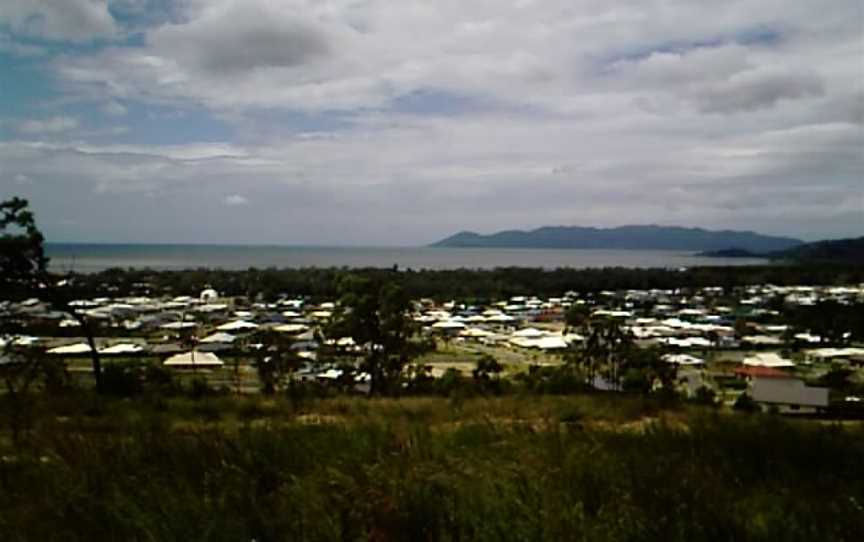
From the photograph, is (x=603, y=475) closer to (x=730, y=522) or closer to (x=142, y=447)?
(x=730, y=522)

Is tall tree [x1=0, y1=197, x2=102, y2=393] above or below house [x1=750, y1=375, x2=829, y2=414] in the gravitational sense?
above

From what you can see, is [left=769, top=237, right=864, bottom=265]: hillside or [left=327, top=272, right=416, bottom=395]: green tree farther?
[left=769, top=237, right=864, bottom=265]: hillside

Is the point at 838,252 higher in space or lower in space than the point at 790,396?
higher

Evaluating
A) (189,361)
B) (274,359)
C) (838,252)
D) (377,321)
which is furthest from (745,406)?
(838,252)

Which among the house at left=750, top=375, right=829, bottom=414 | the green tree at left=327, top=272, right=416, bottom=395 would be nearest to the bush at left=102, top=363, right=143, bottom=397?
the green tree at left=327, top=272, right=416, bottom=395

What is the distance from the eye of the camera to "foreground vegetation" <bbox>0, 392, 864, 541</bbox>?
9.28 feet

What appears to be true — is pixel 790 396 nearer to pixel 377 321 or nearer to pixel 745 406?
pixel 745 406

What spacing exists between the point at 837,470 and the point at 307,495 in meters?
3.22

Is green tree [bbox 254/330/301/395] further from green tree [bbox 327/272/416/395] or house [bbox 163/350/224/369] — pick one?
green tree [bbox 327/272/416/395]

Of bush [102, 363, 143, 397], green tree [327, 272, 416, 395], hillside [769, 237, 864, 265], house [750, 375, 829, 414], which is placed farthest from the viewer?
hillside [769, 237, 864, 265]

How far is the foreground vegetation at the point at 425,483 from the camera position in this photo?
2828 millimetres

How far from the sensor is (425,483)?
10.7ft

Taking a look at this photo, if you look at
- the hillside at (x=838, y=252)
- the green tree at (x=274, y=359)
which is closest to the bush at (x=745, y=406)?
the green tree at (x=274, y=359)

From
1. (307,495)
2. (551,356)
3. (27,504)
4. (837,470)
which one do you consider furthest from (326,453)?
(551,356)
